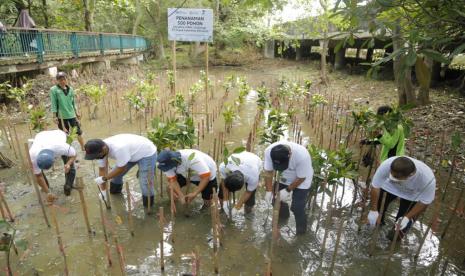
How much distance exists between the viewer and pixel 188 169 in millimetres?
3801

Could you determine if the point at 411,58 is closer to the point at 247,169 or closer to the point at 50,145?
the point at 247,169

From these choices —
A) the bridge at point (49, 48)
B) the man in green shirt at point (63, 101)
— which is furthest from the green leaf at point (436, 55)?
the bridge at point (49, 48)

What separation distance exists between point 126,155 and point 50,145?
3.41 feet

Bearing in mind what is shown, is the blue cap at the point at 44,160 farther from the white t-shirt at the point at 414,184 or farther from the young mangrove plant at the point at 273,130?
the white t-shirt at the point at 414,184

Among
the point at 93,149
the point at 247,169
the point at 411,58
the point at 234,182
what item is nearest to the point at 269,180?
the point at 247,169

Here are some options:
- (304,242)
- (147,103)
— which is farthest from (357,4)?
(147,103)

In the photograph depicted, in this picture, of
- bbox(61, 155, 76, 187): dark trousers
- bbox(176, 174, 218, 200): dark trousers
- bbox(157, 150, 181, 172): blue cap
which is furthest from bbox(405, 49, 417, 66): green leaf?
bbox(61, 155, 76, 187): dark trousers

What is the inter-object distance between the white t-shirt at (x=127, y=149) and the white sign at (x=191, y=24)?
3569 millimetres

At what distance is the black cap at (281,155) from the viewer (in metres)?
3.21

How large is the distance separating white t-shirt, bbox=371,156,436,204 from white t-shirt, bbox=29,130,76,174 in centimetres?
372

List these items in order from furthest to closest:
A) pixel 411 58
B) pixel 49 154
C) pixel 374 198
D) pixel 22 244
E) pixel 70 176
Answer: pixel 70 176 → pixel 49 154 → pixel 374 198 → pixel 22 244 → pixel 411 58

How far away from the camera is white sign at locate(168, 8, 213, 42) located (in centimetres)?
671

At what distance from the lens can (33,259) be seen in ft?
10.7

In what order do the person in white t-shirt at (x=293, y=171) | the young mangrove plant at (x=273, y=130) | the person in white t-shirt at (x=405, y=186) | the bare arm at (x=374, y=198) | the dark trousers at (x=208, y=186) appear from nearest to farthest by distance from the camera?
the person in white t-shirt at (x=405, y=186) < the person in white t-shirt at (x=293, y=171) < the bare arm at (x=374, y=198) < the dark trousers at (x=208, y=186) < the young mangrove plant at (x=273, y=130)
